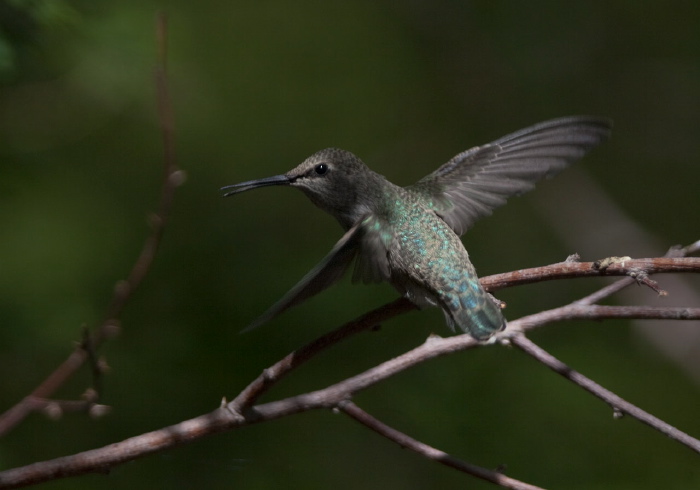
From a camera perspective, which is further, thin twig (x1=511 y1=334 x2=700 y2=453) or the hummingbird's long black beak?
the hummingbird's long black beak

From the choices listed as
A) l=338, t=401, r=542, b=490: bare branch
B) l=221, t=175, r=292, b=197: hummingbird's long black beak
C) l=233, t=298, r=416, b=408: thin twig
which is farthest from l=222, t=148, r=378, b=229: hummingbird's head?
l=338, t=401, r=542, b=490: bare branch

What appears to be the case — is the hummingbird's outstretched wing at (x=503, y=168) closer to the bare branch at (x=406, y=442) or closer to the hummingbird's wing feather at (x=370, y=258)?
the hummingbird's wing feather at (x=370, y=258)

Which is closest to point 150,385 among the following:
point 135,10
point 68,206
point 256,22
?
point 68,206

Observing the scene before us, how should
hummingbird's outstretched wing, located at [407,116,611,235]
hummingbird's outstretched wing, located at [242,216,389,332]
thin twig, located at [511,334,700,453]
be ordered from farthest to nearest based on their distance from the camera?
hummingbird's outstretched wing, located at [407,116,611,235], hummingbird's outstretched wing, located at [242,216,389,332], thin twig, located at [511,334,700,453]

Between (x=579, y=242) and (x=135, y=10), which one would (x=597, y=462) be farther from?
(x=135, y=10)

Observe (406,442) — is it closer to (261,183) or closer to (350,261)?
(350,261)

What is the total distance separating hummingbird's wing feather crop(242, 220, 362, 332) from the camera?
66.4 inches

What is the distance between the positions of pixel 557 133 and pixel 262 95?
7.54 feet

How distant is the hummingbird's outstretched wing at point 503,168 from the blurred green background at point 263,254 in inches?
33.1

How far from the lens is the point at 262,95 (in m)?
4.33

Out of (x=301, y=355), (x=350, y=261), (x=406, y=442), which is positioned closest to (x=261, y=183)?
(x=350, y=261)

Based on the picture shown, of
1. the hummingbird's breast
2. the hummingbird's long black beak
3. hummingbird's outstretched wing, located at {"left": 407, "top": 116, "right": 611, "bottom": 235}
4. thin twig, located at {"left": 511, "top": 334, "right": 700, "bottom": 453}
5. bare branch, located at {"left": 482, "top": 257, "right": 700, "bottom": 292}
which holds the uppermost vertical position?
the hummingbird's long black beak

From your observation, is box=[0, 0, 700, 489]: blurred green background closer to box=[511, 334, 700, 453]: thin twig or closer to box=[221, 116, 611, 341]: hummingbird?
box=[221, 116, 611, 341]: hummingbird

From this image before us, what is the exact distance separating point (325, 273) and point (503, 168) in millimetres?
855
